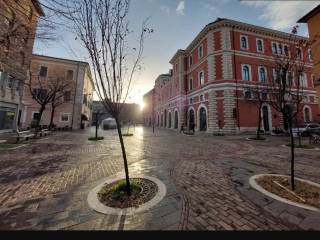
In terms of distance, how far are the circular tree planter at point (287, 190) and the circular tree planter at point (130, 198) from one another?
8.69ft

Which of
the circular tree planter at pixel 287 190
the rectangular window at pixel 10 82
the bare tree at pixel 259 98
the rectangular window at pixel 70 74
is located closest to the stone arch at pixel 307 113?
Answer: the bare tree at pixel 259 98

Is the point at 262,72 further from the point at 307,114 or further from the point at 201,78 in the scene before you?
the point at 307,114

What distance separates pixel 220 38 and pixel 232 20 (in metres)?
3.12

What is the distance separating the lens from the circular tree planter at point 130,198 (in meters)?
2.98

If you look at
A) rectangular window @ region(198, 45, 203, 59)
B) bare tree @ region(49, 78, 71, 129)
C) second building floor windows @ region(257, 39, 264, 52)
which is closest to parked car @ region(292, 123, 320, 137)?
second building floor windows @ region(257, 39, 264, 52)

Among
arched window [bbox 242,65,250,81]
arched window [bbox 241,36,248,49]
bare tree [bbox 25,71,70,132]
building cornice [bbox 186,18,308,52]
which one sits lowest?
bare tree [bbox 25,71,70,132]

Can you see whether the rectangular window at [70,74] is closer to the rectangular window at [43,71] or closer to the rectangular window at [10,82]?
the rectangular window at [43,71]

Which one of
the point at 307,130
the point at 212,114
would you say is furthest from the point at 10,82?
the point at 307,130

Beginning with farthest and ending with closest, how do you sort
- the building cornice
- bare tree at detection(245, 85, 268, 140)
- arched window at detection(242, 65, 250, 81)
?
1. arched window at detection(242, 65, 250, 81)
2. the building cornice
3. bare tree at detection(245, 85, 268, 140)

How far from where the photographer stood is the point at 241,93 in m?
21.0

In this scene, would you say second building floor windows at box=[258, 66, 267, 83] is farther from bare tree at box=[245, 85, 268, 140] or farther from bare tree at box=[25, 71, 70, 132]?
bare tree at box=[25, 71, 70, 132]

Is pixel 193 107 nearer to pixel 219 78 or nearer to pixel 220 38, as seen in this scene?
pixel 219 78

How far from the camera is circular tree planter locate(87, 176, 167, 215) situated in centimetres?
298

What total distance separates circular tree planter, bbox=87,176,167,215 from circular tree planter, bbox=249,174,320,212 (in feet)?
8.69
